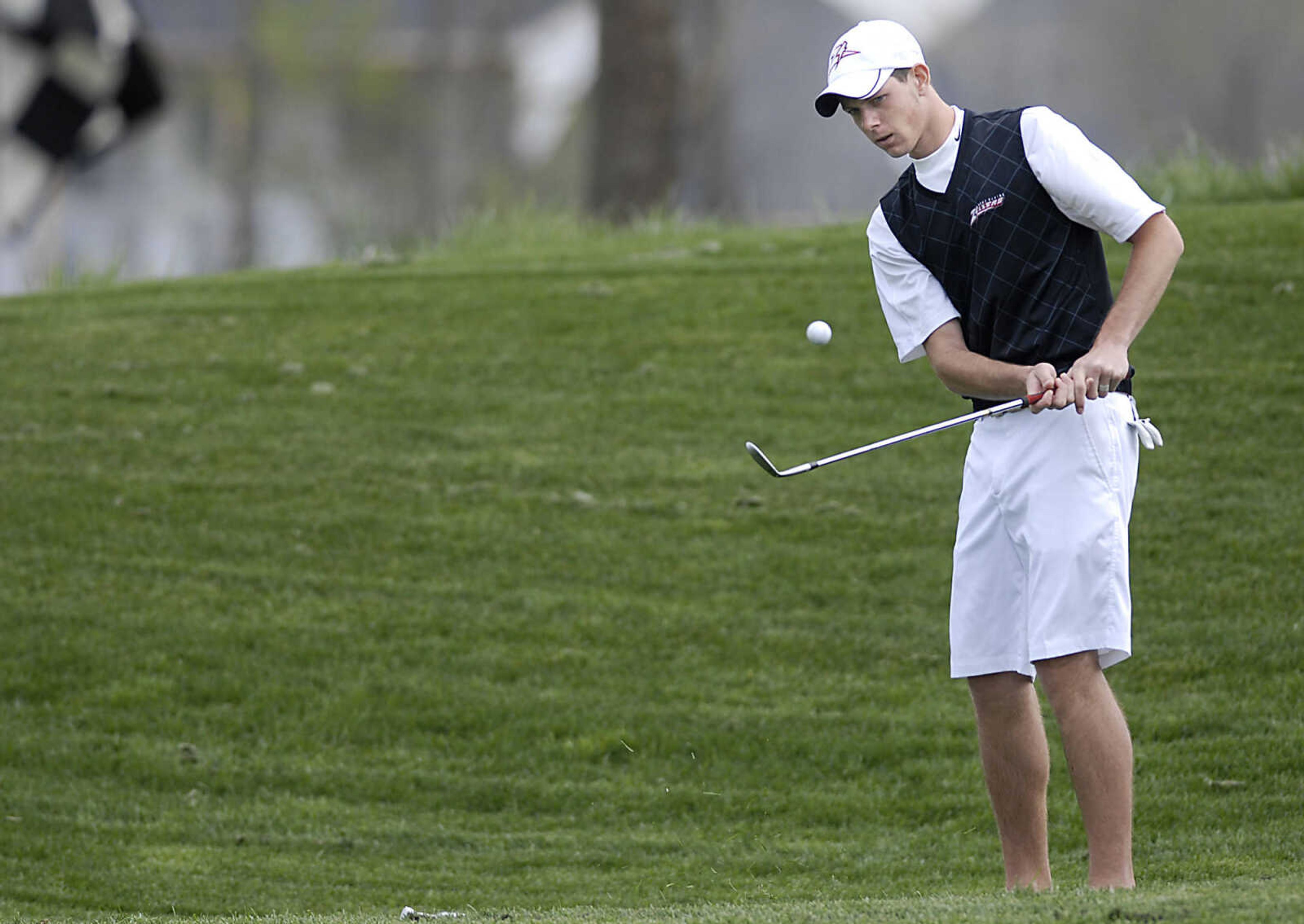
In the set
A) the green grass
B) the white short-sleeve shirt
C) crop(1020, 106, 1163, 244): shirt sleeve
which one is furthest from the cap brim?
the green grass

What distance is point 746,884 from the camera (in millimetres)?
5035

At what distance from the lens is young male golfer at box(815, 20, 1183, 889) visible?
12.2ft

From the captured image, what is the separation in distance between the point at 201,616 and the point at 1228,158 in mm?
8062

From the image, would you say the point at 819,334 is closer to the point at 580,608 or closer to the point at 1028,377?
the point at 1028,377

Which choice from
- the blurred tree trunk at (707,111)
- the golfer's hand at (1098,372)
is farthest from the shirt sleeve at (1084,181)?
the blurred tree trunk at (707,111)

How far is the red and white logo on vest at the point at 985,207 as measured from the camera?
385cm

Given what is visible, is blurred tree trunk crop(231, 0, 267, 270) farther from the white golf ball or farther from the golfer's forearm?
the golfer's forearm

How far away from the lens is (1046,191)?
3820 mm

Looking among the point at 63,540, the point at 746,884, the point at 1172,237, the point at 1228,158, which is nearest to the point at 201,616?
A: the point at 63,540

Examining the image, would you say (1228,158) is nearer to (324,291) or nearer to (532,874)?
(324,291)

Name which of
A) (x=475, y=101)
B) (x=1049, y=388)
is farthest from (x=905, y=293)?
(x=475, y=101)

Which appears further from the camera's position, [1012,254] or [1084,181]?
[1012,254]

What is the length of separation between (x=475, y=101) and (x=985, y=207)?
1877cm

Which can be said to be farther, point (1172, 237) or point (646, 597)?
point (646, 597)
